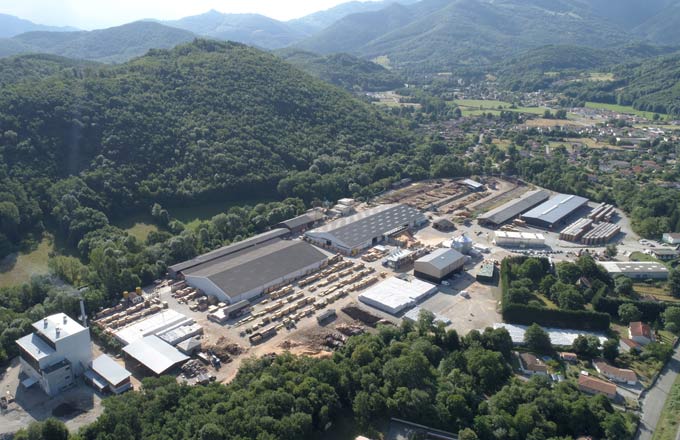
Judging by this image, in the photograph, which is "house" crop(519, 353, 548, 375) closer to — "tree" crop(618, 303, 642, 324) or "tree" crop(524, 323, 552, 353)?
"tree" crop(524, 323, 552, 353)

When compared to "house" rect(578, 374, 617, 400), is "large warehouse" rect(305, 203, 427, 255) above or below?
below

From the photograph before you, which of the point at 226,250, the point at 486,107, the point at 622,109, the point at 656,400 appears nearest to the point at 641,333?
the point at 656,400

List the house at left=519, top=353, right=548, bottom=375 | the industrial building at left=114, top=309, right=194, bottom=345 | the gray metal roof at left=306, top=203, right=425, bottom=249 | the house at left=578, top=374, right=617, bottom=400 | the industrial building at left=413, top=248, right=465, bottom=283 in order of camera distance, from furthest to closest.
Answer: the gray metal roof at left=306, top=203, right=425, bottom=249 → the industrial building at left=413, top=248, right=465, bottom=283 → the industrial building at left=114, top=309, right=194, bottom=345 → the house at left=519, top=353, right=548, bottom=375 → the house at left=578, top=374, right=617, bottom=400

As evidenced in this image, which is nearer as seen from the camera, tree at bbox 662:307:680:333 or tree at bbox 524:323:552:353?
tree at bbox 524:323:552:353

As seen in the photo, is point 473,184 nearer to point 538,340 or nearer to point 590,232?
point 590,232

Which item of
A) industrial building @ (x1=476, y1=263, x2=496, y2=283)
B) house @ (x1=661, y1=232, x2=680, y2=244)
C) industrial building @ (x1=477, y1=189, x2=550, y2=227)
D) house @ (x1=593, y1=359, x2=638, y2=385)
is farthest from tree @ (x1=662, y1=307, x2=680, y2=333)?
industrial building @ (x1=477, y1=189, x2=550, y2=227)

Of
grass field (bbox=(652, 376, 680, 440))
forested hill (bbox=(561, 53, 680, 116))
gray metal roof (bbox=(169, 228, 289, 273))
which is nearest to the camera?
grass field (bbox=(652, 376, 680, 440))

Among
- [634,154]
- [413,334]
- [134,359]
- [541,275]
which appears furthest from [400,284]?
[634,154]
